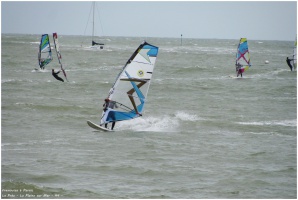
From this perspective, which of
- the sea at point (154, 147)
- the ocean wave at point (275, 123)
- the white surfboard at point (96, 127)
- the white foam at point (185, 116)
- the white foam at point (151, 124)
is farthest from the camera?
the white foam at point (185, 116)

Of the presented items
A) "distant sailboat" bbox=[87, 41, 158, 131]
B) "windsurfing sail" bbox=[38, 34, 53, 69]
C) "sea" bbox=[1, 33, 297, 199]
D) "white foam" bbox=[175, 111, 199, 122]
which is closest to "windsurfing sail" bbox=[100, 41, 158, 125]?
"distant sailboat" bbox=[87, 41, 158, 131]

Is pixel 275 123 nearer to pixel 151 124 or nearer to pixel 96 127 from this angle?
pixel 151 124

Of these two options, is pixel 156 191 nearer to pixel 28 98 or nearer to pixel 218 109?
pixel 218 109

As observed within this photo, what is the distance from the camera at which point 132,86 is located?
623 inches

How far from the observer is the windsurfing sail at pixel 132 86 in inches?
612

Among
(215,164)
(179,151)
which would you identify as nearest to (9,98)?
(179,151)

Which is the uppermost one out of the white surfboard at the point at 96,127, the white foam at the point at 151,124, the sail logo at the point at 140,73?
the sail logo at the point at 140,73

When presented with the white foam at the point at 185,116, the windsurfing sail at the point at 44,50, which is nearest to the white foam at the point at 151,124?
the white foam at the point at 185,116

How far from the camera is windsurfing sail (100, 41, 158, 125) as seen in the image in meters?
15.5

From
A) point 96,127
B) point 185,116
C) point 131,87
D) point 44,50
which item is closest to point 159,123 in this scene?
point 185,116

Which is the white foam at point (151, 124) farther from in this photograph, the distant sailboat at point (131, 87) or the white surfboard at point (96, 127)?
the distant sailboat at point (131, 87)

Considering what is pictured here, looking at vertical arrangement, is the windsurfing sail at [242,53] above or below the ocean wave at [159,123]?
above

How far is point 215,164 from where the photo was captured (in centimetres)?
1296

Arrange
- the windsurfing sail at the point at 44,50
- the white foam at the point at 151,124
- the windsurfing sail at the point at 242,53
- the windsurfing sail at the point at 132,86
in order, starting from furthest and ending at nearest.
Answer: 1. the windsurfing sail at the point at 242,53
2. the windsurfing sail at the point at 44,50
3. the white foam at the point at 151,124
4. the windsurfing sail at the point at 132,86
